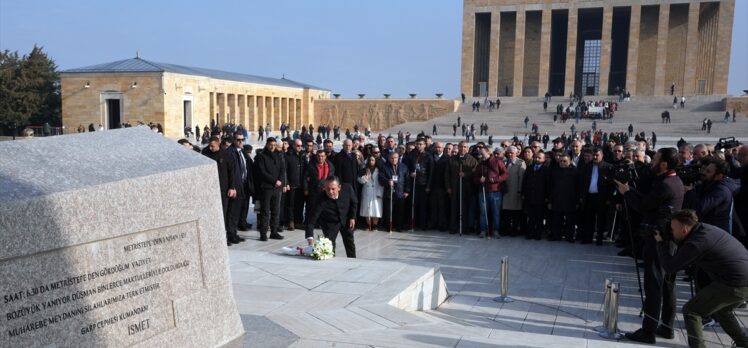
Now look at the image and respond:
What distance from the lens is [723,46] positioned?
5247 cm

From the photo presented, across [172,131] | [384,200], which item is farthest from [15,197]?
[172,131]

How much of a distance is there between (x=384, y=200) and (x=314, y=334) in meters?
6.97

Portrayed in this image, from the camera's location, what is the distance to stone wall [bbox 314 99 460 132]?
53.8 m

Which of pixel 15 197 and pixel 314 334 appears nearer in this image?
pixel 15 197

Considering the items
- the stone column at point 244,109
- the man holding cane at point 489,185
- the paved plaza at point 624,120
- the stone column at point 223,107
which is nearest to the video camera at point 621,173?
the man holding cane at point 489,185

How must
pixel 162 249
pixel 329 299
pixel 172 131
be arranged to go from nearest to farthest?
pixel 162 249
pixel 329 299
pixel 172 131

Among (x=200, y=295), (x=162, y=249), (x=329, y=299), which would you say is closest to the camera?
(x=162, y=249)

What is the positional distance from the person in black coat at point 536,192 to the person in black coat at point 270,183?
4.27m

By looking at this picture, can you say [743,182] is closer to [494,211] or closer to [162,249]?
[494,211]

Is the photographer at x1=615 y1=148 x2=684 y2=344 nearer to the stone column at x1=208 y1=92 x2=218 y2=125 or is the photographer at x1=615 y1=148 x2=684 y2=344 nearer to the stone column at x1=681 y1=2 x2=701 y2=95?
the stone column at x1=208 y1=92 x2=218 y2=125

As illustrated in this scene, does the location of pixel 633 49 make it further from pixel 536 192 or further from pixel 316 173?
pixel 316 173

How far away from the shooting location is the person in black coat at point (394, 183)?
11.1 m

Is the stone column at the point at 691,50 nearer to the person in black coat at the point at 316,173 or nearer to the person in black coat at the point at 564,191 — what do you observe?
the person in black coat at the point at 564,191

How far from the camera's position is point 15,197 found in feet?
9.62
